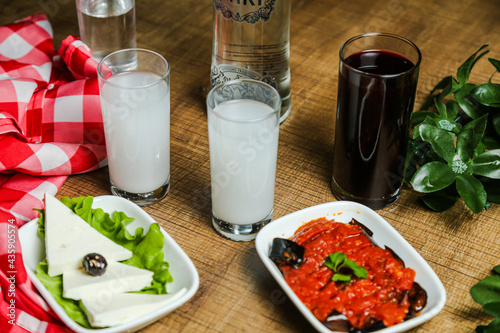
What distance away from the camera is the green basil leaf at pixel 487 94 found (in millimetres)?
1360

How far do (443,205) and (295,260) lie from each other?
1.29ft

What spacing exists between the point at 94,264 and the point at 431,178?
67cm

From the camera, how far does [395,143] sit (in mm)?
1193

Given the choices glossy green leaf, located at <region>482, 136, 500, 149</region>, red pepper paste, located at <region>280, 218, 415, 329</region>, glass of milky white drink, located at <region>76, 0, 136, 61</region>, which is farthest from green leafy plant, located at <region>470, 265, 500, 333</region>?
glass of milky white drink, located at <region>76, 0, 136, 61</region>

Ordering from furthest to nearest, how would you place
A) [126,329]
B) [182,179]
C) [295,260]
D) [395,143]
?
[182,179] → [395,143] → [295,260] → [126,329]

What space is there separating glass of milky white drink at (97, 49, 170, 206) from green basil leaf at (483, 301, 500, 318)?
2.17ft

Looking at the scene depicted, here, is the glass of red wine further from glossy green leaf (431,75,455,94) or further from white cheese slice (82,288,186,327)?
white cheese slice (82,288,186,327)

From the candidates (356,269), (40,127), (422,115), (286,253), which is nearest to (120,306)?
(286,253)

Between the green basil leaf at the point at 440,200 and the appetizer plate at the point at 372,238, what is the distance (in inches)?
6.2

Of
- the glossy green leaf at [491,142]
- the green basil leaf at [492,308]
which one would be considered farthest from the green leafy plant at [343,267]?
the glossy green leaf at [491,142]

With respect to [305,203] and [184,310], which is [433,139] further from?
[184,310]

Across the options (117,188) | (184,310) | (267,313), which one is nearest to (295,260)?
(267,313)

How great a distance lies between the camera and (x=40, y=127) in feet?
4.42

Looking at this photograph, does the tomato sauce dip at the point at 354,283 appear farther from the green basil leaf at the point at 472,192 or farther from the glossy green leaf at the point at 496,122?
the glossy green leaf at the point at 496,122
